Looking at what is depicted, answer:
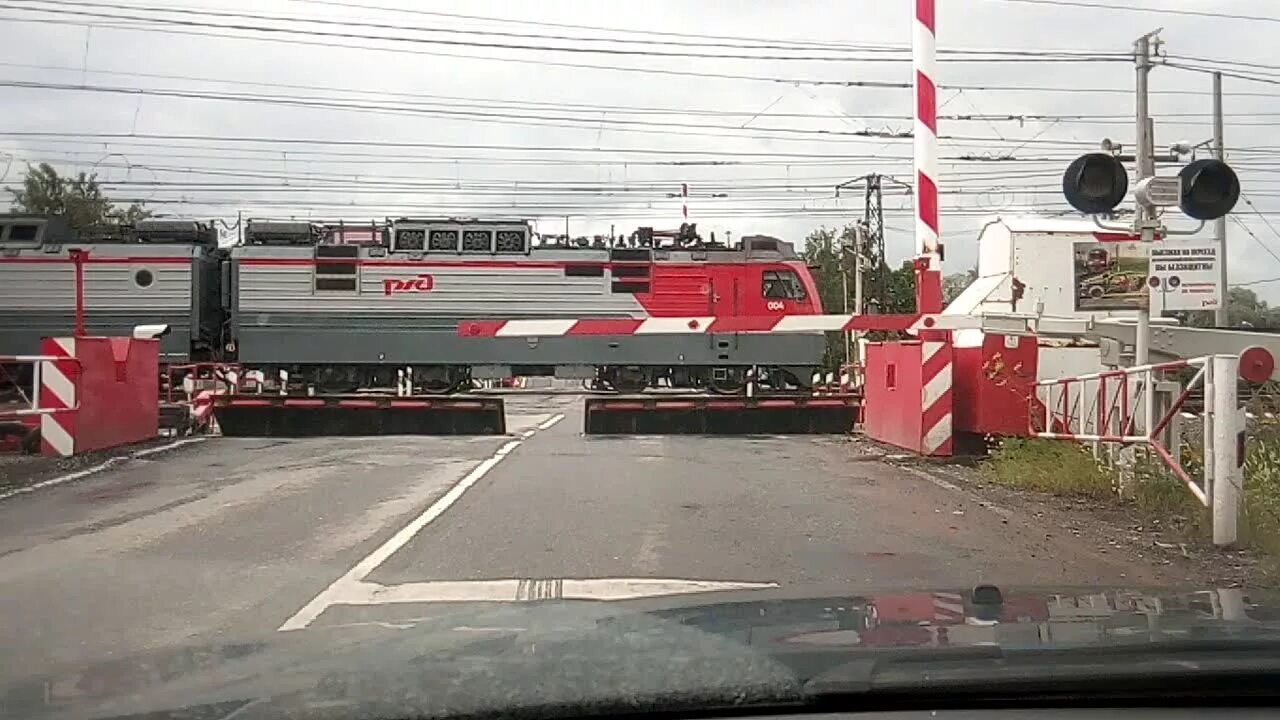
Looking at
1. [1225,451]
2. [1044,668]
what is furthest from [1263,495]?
[1044,668]

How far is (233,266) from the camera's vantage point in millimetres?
26594

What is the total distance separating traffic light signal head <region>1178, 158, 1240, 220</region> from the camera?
939cm

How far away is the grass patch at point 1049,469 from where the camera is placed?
10500 mm

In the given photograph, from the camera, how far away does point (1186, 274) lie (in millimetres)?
9852

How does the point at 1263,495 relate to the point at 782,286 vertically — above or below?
below

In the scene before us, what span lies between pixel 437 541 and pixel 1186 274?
19.9ft

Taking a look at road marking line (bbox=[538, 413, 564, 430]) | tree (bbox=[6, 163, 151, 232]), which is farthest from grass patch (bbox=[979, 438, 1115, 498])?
tree (bbox=[6, 163, 151, 232])

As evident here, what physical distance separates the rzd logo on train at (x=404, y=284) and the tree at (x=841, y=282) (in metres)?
8.47

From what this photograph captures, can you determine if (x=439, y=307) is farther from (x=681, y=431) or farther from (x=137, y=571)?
(x=137, y=571)

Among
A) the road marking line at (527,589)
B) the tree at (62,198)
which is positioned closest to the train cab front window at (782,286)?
the road marking line at (527,589)

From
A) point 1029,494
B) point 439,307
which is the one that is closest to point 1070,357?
point 1029,494

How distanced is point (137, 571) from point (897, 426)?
31.6 ft

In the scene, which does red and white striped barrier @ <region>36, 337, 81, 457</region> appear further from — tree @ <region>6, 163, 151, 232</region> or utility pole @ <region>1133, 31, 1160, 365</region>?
tree @ <region>6, 163, 151, 232</region>

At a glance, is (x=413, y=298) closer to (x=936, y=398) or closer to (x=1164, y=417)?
(x=936, y=398)
